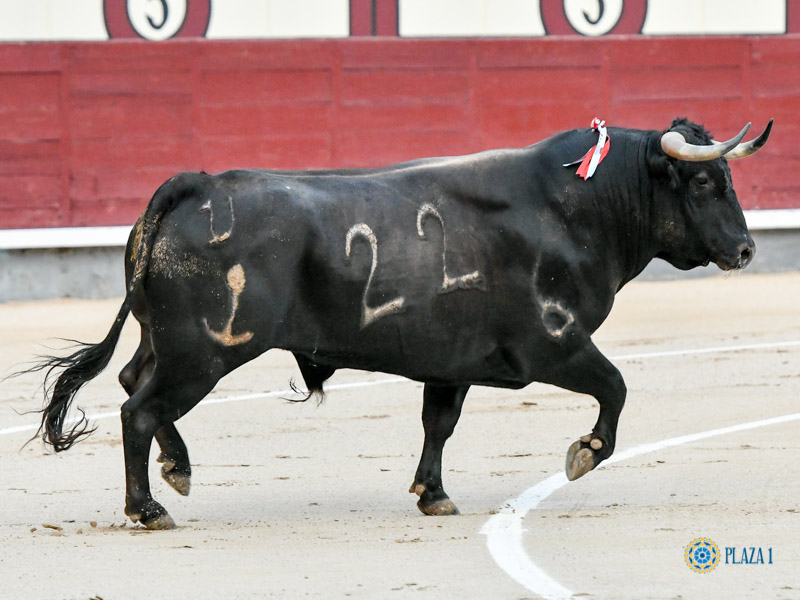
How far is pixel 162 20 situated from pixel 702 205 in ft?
24.8

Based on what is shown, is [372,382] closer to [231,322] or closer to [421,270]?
[421,270]

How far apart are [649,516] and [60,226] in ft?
25.5

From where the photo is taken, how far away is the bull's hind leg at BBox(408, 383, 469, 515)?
5.11 meters

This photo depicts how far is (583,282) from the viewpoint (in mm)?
5102

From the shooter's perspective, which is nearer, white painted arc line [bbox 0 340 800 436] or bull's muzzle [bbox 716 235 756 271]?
bull's muzzle [bbox 716 235 756 271]

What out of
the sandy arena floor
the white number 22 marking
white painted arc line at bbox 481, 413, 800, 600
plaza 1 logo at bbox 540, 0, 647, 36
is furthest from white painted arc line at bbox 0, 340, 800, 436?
plaza 1 logo at bbox 540, 0, 647, 36

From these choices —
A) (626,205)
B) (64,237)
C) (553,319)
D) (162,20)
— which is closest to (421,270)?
(553,319)

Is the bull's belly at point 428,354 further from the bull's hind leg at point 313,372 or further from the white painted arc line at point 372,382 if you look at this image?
the white painted arc line at point 372,382

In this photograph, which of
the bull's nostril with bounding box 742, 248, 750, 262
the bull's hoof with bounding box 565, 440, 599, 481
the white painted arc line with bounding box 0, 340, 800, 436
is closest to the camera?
the bull's hoof with bounding box 565, 440, 599, 481

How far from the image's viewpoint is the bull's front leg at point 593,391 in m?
5.00

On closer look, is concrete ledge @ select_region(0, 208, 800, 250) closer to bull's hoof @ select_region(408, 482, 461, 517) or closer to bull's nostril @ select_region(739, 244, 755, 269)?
bull's nostril @ select_region(739, 244, 755, 269)

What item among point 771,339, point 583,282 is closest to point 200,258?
point 583,282

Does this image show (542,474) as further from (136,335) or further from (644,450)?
(136,335)

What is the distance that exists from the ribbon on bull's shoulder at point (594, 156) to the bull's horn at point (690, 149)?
0.20m
